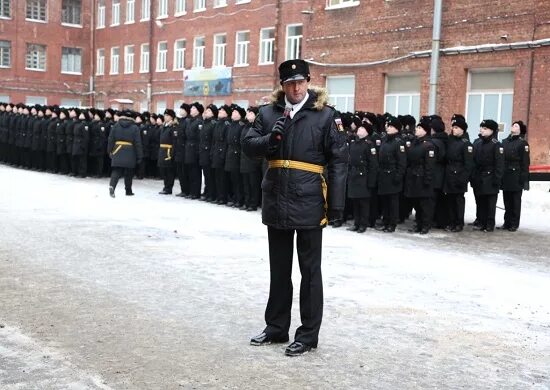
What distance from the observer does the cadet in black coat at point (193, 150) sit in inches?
624

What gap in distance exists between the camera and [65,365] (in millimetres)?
4645

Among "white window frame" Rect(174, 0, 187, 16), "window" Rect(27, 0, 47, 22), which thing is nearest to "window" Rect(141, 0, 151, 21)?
"white window frame" Rect(174, 0, 187, 16)

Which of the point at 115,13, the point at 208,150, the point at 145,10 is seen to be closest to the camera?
the point at 208,150

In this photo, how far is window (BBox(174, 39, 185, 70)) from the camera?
37312 mm

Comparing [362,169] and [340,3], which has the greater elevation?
[340,3]

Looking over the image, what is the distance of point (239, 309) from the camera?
20.6 feet

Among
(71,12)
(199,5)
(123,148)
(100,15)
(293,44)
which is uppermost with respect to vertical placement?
(71,12)

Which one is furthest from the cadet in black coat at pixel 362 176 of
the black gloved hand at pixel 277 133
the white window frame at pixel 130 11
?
the white window frame at pixel 130 11

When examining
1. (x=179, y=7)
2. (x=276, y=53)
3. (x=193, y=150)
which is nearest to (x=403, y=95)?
(x=276, y=53)

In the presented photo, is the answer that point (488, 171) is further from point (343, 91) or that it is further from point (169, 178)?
point (343, 91)

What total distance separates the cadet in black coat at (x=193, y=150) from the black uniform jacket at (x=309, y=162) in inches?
422

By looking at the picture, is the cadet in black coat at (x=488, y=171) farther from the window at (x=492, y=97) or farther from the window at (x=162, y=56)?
the window at (x=162, y=56)

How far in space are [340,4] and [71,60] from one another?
87.7 feet

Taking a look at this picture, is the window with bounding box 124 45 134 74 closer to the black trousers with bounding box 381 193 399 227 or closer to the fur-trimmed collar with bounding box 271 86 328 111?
the black trousers with bounding box 381 193 399 227
